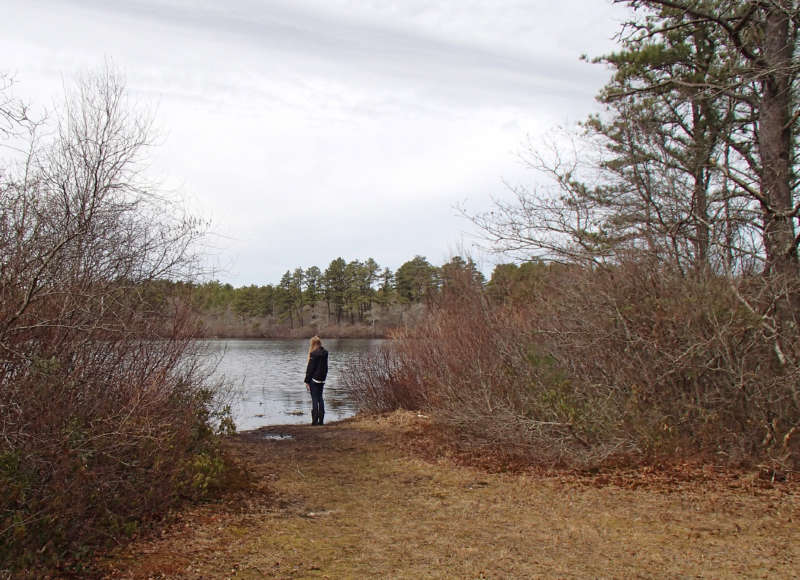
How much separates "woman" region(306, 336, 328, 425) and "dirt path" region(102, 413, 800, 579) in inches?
202

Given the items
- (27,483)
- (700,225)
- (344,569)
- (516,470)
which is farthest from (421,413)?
(27,483)

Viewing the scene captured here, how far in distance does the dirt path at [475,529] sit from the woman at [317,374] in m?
5.12

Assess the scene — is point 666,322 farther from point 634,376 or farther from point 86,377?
point 86,377

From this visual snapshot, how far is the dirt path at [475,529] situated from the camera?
4.43 metres

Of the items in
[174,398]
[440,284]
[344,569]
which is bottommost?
[344,569]

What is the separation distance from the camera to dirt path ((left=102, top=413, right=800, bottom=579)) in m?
4.43

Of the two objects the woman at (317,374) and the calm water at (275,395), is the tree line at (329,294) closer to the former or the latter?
the calm water at (275,395)

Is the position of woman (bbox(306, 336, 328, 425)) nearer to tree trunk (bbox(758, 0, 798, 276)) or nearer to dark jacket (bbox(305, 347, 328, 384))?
dark jacket (bbox(305, 347, 328, 384))

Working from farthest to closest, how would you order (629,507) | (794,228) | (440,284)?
(440,284), (794,228), (629,507)

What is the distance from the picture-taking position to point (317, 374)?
1280cm

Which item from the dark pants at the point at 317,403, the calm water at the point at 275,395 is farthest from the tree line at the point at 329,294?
the dark pants at the point at 317,403

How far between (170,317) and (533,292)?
17.5ft

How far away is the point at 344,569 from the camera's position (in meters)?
4.48

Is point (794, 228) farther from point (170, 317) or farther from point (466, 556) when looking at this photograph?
point (170, 317)
